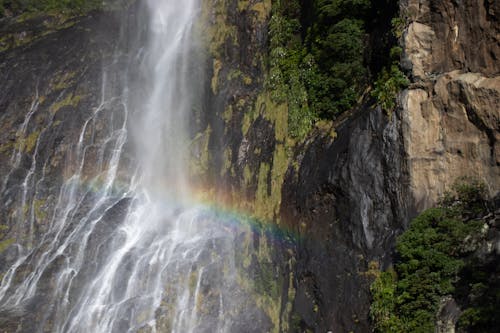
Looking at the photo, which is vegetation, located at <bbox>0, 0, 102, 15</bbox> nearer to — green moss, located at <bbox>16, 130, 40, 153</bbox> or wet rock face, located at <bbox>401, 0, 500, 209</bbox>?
green moss, located at <bbox>16, 130, 40, 153</bbox>

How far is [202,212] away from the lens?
24656 millimetres

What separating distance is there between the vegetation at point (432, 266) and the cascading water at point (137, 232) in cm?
785

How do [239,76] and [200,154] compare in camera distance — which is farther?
[200,154]

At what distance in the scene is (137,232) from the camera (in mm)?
→ 24953

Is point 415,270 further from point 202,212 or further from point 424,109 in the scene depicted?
point 202,212

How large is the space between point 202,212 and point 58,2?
2572 cm

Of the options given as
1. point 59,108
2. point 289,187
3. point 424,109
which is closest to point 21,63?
point 59,108

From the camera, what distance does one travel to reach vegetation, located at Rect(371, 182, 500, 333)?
13117mm

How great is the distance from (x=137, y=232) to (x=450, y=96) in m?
16.6

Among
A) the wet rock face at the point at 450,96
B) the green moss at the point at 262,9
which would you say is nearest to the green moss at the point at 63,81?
the green moss at the point at 262,9

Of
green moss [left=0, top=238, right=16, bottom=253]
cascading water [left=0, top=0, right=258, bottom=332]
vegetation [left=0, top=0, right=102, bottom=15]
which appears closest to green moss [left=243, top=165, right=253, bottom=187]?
cascading water [left=0, top=0, right=258, bottom=332]

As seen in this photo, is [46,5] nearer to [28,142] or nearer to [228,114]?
[28,142]

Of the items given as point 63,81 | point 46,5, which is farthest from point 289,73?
point 46,5

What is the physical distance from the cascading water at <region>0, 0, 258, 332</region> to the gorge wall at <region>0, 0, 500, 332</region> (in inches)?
27.2
